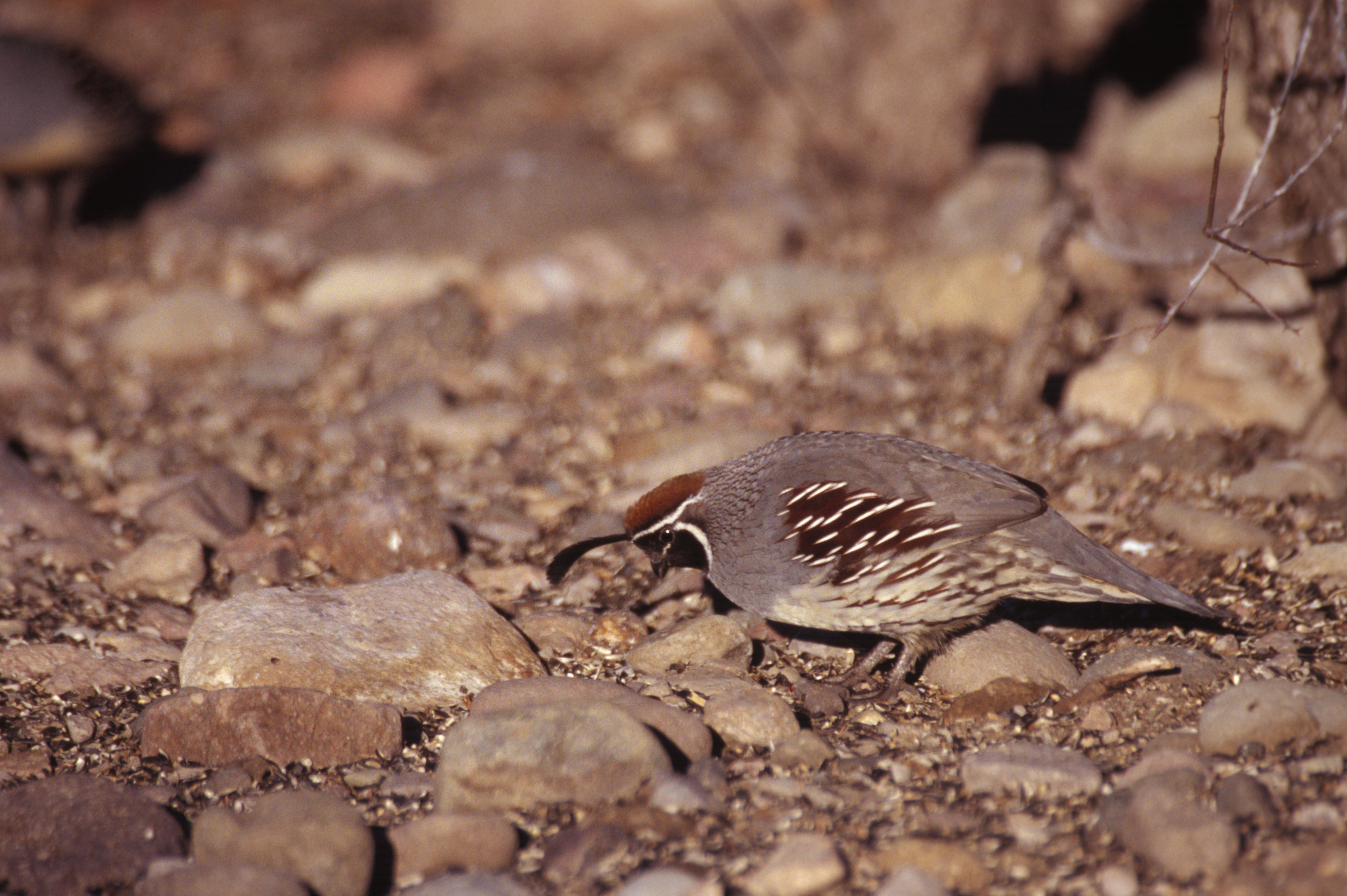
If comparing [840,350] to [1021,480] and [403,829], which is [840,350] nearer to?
[1021,480]

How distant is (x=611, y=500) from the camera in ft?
17.7

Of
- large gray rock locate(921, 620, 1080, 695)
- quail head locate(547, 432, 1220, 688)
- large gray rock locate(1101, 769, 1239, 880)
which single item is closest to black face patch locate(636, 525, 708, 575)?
quail head locate(547, 432, 1220, 688)

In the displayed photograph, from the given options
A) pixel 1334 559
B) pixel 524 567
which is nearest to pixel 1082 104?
pixel 1334 559

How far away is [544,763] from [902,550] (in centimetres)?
133

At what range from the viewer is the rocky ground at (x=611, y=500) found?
10.5 ft

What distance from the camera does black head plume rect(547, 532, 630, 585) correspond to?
14.2 feet

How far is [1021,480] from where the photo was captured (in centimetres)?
404

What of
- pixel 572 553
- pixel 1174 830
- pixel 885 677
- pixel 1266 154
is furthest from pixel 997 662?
pixel 1266 154

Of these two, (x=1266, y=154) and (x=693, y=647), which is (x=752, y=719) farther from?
(x=1266, y=154)

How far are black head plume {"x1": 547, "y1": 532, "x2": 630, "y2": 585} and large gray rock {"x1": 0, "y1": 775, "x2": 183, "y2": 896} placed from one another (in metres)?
1.53

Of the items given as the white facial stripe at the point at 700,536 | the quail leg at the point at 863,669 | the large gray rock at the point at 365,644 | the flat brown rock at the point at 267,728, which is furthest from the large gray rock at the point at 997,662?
the flat brown rock at the point at 267,728

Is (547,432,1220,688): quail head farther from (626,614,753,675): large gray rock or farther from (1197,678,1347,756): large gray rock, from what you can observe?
(1197,678,1347,756): large gray rock

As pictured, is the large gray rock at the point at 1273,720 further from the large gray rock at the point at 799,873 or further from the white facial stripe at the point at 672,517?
the white facial stripe at the point at 672,517

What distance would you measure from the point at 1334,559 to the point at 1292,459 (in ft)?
2.64
